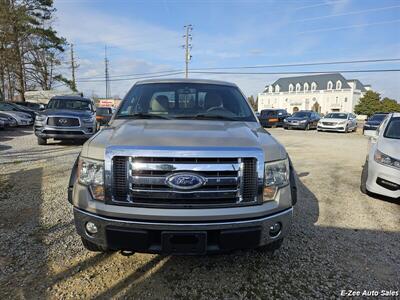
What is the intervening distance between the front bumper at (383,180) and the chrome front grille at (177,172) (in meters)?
3.69

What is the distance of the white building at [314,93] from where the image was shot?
303ft

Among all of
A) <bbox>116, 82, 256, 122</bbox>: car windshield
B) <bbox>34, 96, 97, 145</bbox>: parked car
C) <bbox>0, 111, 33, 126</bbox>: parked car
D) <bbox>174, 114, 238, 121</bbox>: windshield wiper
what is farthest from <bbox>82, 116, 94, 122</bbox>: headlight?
<bbox>0, 111, 33, 126</bbox>: parked car

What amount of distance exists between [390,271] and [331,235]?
35.5 inches

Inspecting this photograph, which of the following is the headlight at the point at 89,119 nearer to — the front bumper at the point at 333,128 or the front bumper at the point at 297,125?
the front bumper at the point at 297,125

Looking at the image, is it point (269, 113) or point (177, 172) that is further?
point (269, 113)

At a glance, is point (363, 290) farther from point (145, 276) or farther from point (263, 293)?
point (145, 276)

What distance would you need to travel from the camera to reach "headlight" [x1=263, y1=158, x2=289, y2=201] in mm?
2729

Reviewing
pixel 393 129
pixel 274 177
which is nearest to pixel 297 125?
pixel 393 129

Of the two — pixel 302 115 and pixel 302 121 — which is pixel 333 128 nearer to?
pixel 302 121

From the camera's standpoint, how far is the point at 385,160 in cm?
536

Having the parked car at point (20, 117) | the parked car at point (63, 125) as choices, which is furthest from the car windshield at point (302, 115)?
the parked car at point (20, 117)

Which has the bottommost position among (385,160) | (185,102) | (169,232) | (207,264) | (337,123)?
(207,264)

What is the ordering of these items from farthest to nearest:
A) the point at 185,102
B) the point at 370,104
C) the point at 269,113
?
the point at 370,104, the point at 269,113, the point at 185,102

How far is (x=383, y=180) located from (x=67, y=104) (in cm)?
1125
